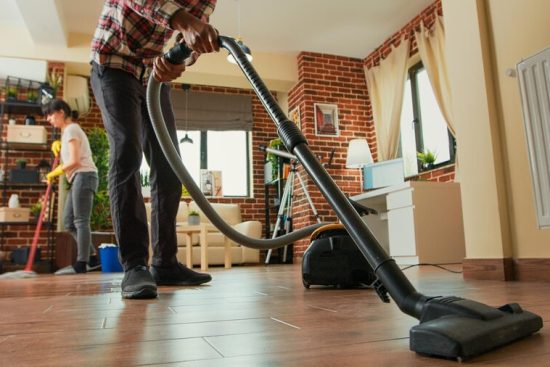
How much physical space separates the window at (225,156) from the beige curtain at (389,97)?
2.00 metres

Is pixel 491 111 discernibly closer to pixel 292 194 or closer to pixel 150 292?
pixel 150 292

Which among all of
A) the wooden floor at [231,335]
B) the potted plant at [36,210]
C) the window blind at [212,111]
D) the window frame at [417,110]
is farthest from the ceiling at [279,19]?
the wooden floor at [231,335]

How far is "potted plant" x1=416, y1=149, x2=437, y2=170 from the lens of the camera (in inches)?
186

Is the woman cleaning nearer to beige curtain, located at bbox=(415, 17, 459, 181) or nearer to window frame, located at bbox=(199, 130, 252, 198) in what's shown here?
window frame, located at bbox=(199, 130, 252, 198)

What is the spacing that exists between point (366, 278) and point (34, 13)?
426 cm

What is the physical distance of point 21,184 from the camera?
505 cm

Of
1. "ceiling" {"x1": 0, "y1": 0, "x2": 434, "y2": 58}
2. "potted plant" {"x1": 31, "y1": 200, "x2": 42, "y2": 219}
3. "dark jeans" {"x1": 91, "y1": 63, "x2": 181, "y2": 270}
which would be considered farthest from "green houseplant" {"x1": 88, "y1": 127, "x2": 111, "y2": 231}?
"dark jeans" {"x1": 91, "y1": 63, "x2": 181, "y2": 270}

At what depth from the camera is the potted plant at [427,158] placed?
4719 millimetres

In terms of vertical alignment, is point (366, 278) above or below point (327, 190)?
below

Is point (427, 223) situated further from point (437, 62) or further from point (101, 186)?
point (101, 186)

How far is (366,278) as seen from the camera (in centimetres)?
151

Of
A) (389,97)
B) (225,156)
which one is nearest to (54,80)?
(225,156)

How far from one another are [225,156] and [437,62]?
10.5 ft

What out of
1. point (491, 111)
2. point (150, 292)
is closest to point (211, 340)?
point (150, 292)
